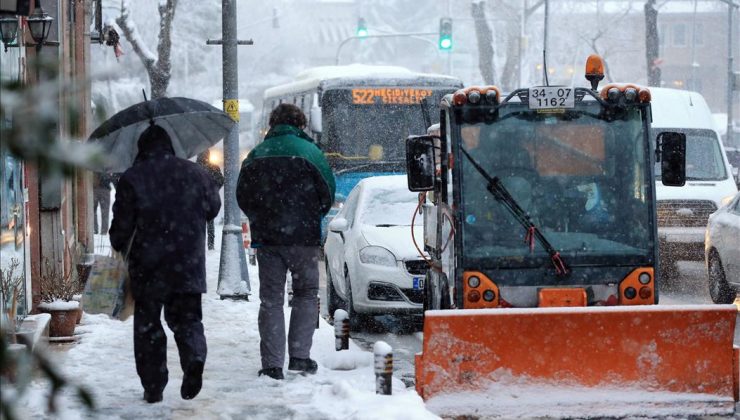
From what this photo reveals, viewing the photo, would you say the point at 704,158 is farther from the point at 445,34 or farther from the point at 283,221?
the point at 445,34

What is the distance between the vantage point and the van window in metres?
18.1

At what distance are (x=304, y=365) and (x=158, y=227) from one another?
5.91 ft

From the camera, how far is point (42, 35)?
1114 centimetres

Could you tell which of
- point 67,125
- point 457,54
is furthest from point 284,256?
point 457,54

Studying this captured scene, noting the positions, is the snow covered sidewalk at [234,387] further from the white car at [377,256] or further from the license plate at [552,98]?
the license plate at [552,98]

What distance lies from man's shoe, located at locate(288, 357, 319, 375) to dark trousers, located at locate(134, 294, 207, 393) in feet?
4.17

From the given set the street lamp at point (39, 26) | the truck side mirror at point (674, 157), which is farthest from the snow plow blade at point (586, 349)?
the street lamp at point (39, 26)

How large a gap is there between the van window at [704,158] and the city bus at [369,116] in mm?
4866

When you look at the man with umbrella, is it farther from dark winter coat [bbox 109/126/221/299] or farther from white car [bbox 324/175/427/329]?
white car [bbox 324/175/427/329]

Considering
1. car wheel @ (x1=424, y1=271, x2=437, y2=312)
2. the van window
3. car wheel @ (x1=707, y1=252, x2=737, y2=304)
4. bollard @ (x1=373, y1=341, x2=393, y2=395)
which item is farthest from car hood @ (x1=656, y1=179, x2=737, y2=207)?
bollard @ (x1=373, y1=341, x2=393, y2=395)

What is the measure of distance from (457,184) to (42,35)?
474cm

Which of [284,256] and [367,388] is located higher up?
[284,256]

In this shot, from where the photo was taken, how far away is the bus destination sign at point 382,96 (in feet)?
72.6

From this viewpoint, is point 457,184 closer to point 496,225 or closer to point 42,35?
point 496,225
